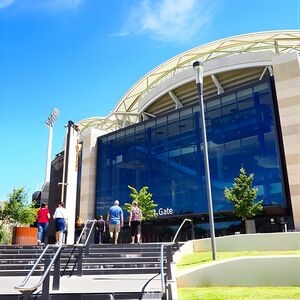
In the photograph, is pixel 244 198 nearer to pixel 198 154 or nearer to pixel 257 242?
pixel 198 154

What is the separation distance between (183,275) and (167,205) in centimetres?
2161

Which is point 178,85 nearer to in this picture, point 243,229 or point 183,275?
point 243,229

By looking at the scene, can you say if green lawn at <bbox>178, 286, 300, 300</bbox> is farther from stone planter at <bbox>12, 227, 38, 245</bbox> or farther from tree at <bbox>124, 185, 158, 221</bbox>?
tree at <bbox>124, 185, 158, 221</bbox>

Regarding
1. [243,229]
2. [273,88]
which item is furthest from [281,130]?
[243,229]

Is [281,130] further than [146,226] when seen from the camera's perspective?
No

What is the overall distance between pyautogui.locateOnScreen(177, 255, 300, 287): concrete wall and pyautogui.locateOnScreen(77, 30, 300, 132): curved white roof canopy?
3058cm

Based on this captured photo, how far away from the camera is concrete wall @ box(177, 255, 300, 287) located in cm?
789

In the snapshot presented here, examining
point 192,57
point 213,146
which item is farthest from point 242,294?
point 192,57

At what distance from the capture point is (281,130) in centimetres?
2467

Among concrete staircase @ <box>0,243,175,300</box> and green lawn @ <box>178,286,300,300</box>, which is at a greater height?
concrete staircase @ <box>0,243,175,300</box>

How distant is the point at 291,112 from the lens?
2456cm

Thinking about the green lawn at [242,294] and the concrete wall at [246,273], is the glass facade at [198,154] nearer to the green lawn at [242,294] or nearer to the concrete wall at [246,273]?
the concrete wall at [246,273]

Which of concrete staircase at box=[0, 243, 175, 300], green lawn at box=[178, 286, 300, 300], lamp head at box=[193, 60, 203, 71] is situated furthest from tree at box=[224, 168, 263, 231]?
green lawn at box=[178, 286, 300, 300]

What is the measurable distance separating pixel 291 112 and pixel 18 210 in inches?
776
